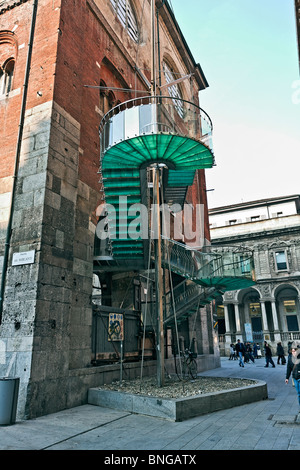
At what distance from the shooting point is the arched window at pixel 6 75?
13.0 metres

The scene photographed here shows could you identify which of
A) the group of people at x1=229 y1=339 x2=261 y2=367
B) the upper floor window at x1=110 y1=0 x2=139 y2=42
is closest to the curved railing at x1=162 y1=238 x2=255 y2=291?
the group of people at x1=229 y1=339 x2=261 y2=367

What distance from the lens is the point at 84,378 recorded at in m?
10.2

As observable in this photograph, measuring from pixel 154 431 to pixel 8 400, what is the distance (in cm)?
321

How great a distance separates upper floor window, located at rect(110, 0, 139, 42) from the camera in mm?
17219

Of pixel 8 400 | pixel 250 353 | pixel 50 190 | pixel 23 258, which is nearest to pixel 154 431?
pixel 8 400

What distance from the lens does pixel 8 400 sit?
746 cm

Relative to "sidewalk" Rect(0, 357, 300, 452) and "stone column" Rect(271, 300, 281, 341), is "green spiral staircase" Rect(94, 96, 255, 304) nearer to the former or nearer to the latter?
"sidewalk" Rect(0, 357, 300, 452)

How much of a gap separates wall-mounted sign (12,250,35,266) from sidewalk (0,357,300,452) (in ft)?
13.0

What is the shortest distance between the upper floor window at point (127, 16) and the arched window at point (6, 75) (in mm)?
6617

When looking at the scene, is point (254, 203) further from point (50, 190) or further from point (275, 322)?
point (50, 190)

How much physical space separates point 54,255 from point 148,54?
15.1m

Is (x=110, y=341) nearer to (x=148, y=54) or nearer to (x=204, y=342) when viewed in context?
Result: (x=204, y=342)

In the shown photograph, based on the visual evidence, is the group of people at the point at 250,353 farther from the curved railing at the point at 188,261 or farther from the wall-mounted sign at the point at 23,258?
the wall-mounted sign at the point at 23,258
